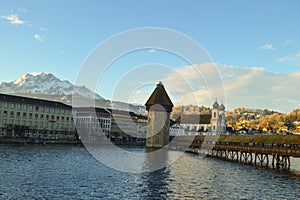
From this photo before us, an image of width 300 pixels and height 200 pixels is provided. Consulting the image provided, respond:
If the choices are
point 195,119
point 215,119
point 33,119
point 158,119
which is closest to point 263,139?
point 158,119

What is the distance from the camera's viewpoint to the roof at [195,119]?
142125 mm

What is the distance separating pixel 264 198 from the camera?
20938 millimetres

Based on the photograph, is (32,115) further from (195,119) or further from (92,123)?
(195,119)

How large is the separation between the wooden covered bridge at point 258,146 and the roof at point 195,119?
200ft

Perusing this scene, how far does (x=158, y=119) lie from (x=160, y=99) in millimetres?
6335

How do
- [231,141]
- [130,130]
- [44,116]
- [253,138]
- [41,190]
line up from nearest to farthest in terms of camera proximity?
[41,190]
[253,138]
[231,141]
[44,116]
[130,130]

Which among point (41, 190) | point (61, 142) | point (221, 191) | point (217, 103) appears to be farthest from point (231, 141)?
point (217, 103)

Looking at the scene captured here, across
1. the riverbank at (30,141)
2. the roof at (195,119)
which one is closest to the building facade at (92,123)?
the riverbank at (30,141)

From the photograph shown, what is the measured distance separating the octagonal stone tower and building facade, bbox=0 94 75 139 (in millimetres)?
32487

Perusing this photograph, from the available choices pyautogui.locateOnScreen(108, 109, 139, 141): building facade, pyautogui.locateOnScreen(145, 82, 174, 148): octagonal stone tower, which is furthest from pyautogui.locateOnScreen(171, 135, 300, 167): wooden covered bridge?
pyautogui.locateOnScreen(108, 109, 139, 141): building facade

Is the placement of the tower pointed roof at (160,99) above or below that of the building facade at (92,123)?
above

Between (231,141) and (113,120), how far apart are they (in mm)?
85774

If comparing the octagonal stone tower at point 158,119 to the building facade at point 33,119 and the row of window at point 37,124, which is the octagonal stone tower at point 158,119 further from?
the row of window at point 37,124

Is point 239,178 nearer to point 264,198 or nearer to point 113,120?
point 264,198
